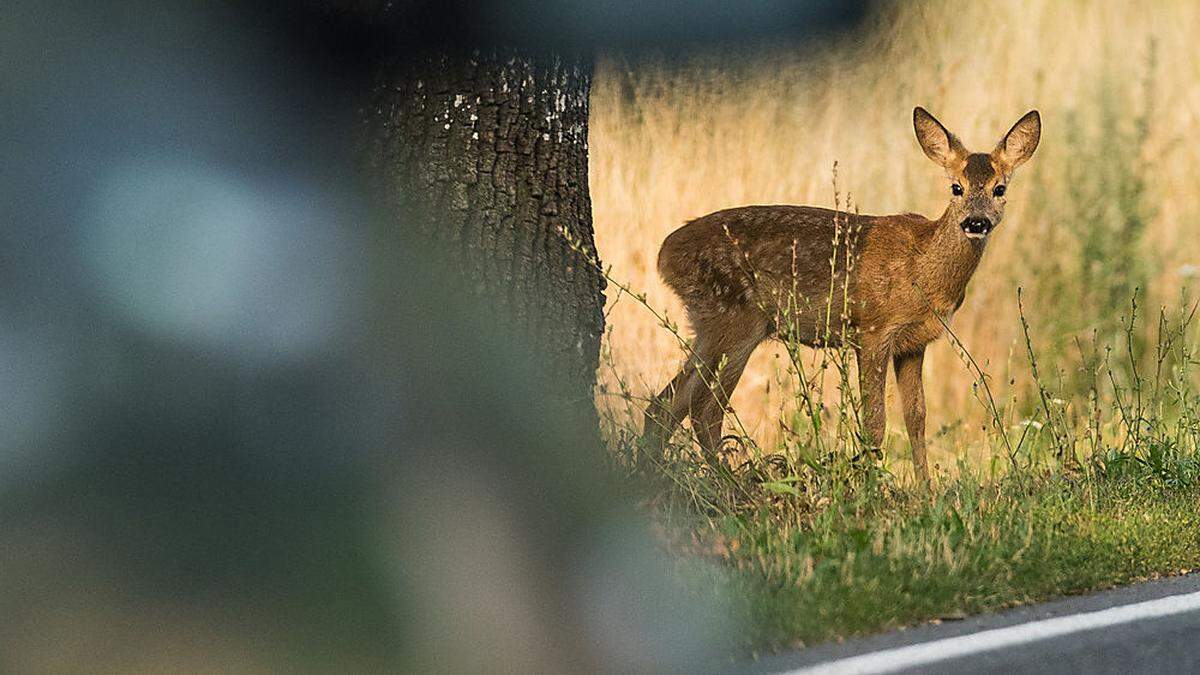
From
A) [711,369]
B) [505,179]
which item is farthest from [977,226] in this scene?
[505,179]

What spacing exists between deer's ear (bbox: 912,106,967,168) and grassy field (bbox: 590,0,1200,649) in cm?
56

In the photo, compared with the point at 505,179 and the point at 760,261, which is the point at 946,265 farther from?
the point at 505,179

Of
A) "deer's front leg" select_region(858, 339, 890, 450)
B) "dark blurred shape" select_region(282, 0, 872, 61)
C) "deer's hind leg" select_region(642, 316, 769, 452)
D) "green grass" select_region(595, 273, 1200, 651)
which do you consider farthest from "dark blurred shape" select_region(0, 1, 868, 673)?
"deer's front leg" select_region(858, 339, 890, 450)

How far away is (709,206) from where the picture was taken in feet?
35.9

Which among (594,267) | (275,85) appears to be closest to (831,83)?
(594,267)

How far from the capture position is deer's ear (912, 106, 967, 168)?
27.6 ft

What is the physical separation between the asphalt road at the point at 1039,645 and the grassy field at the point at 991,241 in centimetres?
91

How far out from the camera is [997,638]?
5.32 m

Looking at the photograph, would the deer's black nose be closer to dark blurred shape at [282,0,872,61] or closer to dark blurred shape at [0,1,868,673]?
dark blurred shape at [282,0,872,61]

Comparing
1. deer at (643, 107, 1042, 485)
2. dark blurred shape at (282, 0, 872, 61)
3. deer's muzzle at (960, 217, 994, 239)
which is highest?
dark blurred shape at (282, 0, 872, 61)

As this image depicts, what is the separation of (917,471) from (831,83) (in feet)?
14.7

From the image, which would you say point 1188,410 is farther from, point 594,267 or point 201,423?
point 201,423

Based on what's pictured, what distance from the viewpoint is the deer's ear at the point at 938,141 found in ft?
27.6

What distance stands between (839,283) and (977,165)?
935 millimetres
